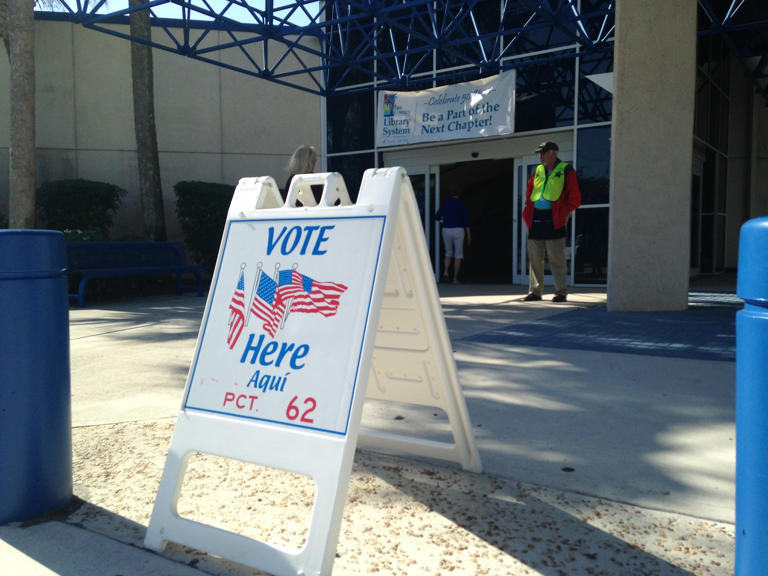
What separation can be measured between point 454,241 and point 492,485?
9.81 meters

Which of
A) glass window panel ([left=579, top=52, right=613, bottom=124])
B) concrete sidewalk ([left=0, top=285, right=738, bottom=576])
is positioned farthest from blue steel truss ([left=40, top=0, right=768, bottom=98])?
concrete sidewalk ([left=0, top=285, right=738, bottom=576])

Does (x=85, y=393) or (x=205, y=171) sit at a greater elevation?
(x=205, y=171)

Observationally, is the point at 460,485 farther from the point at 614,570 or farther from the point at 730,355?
the point at 730,355

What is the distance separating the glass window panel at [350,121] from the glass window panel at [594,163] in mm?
4579

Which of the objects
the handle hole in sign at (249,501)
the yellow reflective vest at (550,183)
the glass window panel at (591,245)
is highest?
the yellow reflective vest at (550,183)

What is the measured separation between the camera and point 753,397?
1.27m

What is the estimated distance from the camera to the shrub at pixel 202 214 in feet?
41.9

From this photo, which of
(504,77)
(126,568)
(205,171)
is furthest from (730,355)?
(205,171)

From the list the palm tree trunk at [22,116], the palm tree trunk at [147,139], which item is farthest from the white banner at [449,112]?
the palm tree trunk at [22,116]

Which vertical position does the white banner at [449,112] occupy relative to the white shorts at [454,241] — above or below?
above

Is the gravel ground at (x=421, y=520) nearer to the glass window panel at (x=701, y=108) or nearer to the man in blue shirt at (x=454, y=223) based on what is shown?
the man in blue shirt at (x=454, y=223)

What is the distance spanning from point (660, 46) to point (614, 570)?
6.67 m

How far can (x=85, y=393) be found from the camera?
4.17m

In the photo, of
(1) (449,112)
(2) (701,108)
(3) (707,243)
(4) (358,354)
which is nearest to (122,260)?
(1) (449,112)
